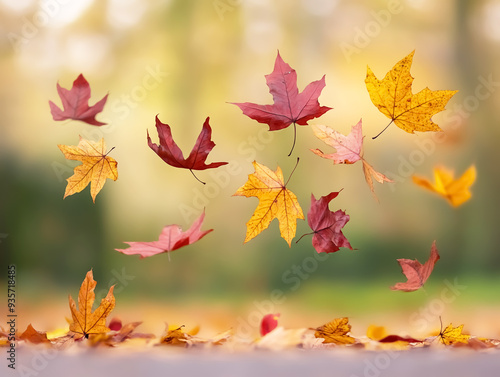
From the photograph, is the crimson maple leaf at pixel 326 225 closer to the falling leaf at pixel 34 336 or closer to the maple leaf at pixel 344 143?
the maple leaf at pixel 344 143

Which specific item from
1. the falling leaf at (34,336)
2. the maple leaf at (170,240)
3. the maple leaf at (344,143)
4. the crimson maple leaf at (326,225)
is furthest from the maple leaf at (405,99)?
the falling leaf at (34,336)

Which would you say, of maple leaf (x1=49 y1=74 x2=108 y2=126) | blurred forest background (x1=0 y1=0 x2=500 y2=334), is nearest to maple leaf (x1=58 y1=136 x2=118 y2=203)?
maple leaf (x1=49 y1=74 x2=108 y2=126)

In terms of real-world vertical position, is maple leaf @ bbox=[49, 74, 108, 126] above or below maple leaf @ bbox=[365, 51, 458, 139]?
above

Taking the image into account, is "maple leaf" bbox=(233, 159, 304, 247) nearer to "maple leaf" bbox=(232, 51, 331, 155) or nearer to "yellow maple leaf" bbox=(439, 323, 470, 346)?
"maple leaf" bbox=(232, 51, 331, 155)

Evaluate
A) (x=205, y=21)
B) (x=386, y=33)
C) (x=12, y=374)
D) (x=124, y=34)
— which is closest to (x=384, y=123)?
(x=386, y=33)

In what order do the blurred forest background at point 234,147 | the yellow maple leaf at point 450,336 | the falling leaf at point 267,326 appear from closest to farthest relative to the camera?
the yellow maple leaf at point 450,336
the falling leaf at point 267,326
the blurred forest background at point 234,147
